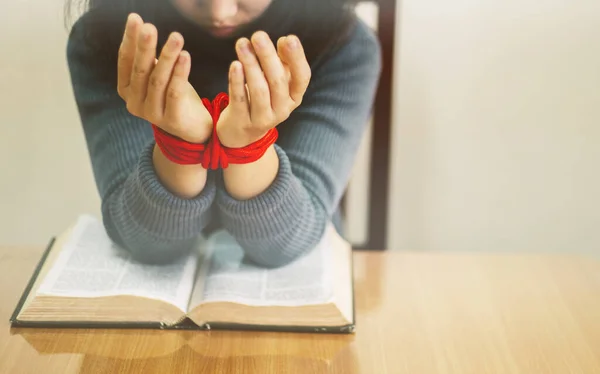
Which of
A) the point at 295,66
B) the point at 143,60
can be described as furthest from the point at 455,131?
the point at 143,60

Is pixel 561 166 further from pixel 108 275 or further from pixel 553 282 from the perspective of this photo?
pixel 108 275

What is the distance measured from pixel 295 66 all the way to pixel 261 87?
4 cm

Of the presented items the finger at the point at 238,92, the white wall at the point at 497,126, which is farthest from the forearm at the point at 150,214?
the white wall at the point at 497,126

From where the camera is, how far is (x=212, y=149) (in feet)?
2.17

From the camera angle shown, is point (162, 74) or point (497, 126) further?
point (497, 126)

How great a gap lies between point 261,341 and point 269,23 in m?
0.33

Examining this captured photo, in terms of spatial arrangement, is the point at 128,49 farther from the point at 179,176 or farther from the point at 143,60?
the point at 179,176

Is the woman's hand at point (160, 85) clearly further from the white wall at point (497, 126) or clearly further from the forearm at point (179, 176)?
the white wall at point (497, 126)

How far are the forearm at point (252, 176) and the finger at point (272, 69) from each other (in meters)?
0.08

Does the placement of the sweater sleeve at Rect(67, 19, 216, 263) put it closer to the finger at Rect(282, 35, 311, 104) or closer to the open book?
the open book

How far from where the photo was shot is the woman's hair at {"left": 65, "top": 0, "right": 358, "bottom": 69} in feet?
2.24

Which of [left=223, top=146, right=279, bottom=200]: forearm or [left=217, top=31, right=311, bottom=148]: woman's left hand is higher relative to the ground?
[left=217, top=31, right=311, bottom=148]: woman's left hand

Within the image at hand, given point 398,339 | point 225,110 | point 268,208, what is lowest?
point 398,339

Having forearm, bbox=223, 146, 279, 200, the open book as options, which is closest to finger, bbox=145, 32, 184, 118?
forearm, bbox=223, 146, 279, 200
